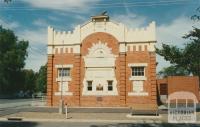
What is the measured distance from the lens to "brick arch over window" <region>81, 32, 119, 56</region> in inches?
1571

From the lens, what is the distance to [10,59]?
81.8m

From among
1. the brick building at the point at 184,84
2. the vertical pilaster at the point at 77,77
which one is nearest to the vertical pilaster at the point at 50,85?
the vertical pilaster at the point at 77,77

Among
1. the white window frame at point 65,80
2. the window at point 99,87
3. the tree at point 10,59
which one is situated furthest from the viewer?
the tree at point 10,59

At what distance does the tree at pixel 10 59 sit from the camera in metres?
81.3

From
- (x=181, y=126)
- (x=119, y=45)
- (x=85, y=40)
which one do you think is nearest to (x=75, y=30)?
(x=85, y=40)

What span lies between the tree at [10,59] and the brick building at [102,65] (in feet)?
138

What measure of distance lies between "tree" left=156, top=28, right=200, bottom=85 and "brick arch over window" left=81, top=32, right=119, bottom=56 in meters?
10.00

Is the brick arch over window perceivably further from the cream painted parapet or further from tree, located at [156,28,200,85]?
tree, located at [156,28,200,85]

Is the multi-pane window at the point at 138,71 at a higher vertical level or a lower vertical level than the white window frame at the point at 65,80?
higher

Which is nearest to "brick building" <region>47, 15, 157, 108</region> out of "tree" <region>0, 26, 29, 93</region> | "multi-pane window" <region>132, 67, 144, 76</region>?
"multi-pane window" <region>132, 67, 144, 76</region>

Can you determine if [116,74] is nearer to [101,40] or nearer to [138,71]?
[138,71]

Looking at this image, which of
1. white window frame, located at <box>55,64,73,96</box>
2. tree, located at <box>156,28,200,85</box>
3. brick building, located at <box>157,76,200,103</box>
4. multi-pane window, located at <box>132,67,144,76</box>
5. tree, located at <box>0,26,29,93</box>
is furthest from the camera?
tree, located at <box>0,26,29,93</box>

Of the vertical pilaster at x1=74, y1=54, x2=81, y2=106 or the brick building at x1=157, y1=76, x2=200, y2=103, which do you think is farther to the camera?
the brick building at x1=157, y1=76, x2=200, y2=103

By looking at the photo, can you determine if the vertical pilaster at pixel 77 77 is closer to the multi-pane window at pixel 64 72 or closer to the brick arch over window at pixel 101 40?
the brick arch over window at pixel 101 40
